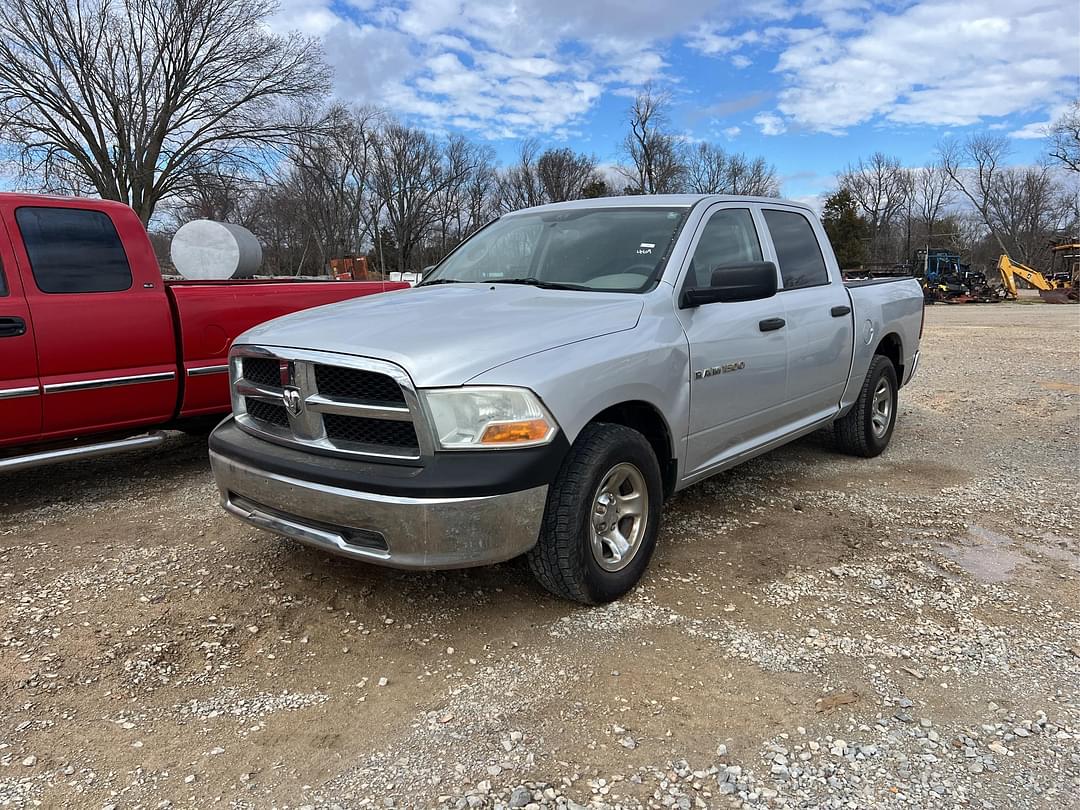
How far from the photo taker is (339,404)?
2918 millimetres

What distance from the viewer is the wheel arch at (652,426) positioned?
331 cm

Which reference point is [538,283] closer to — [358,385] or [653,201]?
[653,201]

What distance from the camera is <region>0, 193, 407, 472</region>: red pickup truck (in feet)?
14.4

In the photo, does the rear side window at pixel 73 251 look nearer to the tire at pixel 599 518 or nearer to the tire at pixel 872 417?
the tire at pixel 599 518

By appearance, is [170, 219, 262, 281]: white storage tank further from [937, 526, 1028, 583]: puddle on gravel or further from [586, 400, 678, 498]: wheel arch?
[937, 526, 1028, 583]: puddle on gravel

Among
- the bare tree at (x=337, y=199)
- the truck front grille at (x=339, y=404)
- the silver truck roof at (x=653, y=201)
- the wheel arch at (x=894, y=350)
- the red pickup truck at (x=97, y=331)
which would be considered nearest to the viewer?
the truck front grille at (x=339, y=404)

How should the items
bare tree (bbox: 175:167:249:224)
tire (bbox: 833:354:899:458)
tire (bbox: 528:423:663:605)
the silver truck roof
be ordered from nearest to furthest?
tire (bbox: 528:423:663:605) < the silver truck roof < tire (bbox: 833:354:899:458) < bare tree (bbox: 175:167:249:224)

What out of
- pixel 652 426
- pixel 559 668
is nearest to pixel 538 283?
pixel 652 426

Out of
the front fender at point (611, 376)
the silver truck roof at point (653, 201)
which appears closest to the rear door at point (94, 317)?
the silver truck roof at point (653, 201)

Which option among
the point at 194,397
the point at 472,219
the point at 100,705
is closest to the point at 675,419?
the point at 100,705

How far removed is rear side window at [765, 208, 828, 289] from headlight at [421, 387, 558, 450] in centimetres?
246

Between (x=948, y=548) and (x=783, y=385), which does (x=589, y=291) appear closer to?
(x=783, y=385)

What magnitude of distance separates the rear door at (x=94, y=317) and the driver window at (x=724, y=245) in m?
3.49

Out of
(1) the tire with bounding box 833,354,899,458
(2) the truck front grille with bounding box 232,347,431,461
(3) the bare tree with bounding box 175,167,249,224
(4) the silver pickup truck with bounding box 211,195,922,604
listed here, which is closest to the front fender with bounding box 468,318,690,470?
(4) the silver pickup truck with bounding box 211,195,922,604
